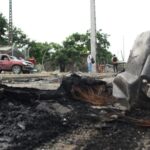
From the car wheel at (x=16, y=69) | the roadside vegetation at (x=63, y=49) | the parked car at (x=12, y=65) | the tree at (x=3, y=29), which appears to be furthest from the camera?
the tree at (x=3, y=29)

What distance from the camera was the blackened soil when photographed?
7562mm

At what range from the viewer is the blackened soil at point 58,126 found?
7562 millimetres

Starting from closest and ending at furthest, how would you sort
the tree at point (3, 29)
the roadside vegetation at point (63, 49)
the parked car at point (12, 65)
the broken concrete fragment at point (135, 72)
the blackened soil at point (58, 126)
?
the blackened soil at point (58, 126), the broken concrete fragment at point (135, 72), the parked car at point (12, 65), the roadside vegetation at point (63, 49), the tree at point (3, 29)

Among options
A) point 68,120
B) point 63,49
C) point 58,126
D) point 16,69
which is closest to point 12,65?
point 16,69

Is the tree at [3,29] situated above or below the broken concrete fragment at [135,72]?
above

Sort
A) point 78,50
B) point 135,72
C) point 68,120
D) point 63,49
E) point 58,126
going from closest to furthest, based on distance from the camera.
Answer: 1. point 58,126
2. point 68,120
3. point 135,72
4. point 63,49
5. point 78,50

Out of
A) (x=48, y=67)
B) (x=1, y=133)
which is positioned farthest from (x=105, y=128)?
(x=48, y=67)

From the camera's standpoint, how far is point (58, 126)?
861 cm

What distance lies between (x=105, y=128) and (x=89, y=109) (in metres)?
1.64

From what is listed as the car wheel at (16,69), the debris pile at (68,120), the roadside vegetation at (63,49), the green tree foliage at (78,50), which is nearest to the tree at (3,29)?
the roadside vegetation at (63,49)

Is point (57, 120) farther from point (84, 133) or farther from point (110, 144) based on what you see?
point (110, 144)

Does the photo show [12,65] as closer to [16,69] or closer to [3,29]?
[16,69]

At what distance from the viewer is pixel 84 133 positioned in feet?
27.1

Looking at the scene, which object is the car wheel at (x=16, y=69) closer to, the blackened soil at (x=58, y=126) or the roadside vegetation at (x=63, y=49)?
the roadside vegetation at (x=63, y=49)
